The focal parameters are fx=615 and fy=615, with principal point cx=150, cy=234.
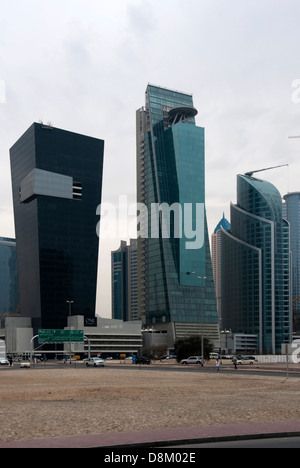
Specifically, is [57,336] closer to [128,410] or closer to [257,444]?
[128,410]

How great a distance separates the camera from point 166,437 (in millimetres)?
18266

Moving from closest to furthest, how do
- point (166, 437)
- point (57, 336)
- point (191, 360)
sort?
point (166, 437), point (191, 360), point (57, 336)

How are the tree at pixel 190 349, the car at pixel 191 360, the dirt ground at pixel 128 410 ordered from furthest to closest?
the tree at pixel 190 349
the car at pixel 191 360
the dirt ground at pixel 128 410

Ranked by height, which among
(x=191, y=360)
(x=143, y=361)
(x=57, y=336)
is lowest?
(x=143, y=361)

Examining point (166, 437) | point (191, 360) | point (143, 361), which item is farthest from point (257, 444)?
point (143, 361)

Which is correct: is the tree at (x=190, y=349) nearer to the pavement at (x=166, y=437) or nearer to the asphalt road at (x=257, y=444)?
the pavement at (x=166, y=437)

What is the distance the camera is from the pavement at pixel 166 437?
17.1 m

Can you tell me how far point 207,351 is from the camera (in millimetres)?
111750

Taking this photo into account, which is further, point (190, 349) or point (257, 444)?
point (190, 349)

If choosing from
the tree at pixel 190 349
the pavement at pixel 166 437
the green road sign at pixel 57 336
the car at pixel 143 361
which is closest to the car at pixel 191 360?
the tree at pixel 190 349

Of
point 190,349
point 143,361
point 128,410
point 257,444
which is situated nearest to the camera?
point 257,444
